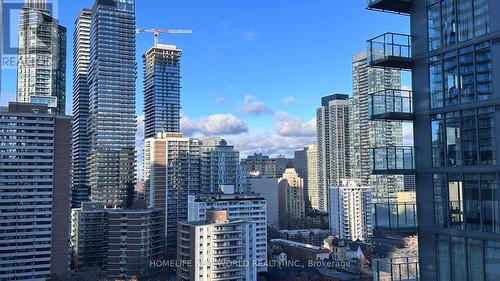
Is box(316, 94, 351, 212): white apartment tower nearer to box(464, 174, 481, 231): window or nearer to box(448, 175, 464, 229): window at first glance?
box(448, 175, 464, 229): window

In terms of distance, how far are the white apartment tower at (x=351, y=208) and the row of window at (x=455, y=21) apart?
2670 inches

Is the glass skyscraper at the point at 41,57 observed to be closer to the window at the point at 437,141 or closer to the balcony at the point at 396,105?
the balcony at the point at 396,105

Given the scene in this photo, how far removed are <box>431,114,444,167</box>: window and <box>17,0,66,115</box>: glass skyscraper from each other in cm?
7920

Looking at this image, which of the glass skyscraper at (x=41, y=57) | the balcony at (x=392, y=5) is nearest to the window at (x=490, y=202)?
the balcony at (x=392, y=5)

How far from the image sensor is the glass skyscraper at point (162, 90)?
343 feet

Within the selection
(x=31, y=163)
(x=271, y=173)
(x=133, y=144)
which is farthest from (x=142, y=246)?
(x=271, y=173)

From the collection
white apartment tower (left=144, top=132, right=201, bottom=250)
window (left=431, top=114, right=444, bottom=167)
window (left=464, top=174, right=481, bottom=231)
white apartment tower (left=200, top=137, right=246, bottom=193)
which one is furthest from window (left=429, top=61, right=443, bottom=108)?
white apartment tower (left=200, top=137, right=246, bottom=193)

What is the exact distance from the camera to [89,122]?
9281 centimetres

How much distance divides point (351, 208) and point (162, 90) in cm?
5242

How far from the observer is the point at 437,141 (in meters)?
7.16

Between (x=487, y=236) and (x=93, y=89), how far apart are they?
92062mm

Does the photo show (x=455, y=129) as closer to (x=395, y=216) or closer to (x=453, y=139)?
(x=453, y=139)

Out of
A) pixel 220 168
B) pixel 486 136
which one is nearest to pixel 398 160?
pixel 486 136

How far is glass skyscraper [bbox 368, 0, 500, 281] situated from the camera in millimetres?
6129
